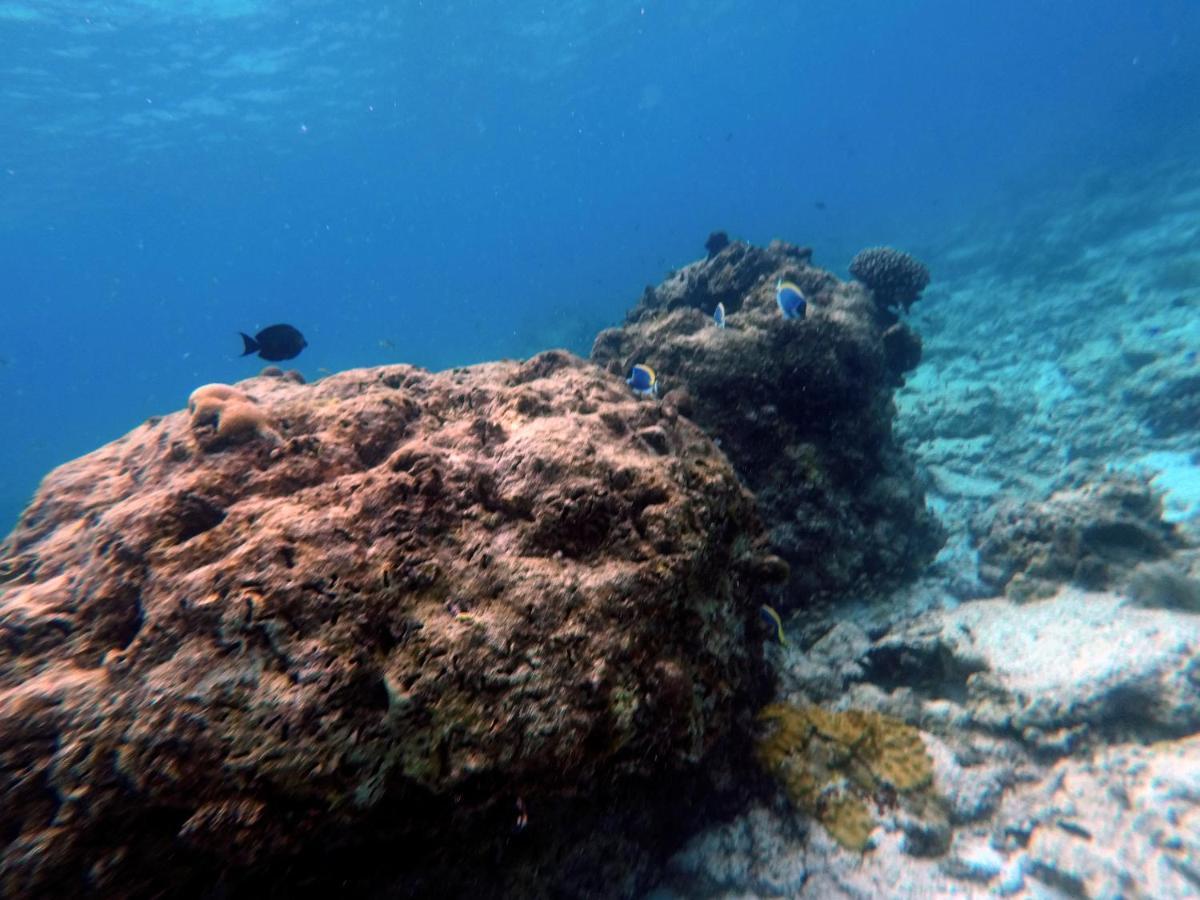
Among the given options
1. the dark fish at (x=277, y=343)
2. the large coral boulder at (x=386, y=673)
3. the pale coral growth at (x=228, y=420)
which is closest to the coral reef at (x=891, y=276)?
the large coral boulder at (x=386, y=673)

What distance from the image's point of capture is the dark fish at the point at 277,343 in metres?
6.44

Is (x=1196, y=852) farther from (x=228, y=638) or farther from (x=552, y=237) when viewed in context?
(x=552, y=237)

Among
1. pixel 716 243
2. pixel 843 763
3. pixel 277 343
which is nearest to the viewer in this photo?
pixel 843 763

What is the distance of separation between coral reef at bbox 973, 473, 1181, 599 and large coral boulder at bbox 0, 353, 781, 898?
14.9 feet

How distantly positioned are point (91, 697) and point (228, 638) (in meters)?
0.73

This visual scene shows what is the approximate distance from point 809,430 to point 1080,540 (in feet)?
10.3

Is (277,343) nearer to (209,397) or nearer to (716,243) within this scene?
(209,397)

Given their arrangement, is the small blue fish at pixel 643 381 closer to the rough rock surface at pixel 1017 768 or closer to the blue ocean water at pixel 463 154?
the rough rock surface at pixel 1017 768

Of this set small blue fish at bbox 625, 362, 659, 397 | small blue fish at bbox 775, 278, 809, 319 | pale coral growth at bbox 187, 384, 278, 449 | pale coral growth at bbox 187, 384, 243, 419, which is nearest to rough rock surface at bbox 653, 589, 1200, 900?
small blue fish at bbox 625, 362, 659, 397

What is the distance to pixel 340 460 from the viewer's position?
3.62 metres

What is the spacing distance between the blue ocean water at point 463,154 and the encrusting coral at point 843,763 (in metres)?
16.5

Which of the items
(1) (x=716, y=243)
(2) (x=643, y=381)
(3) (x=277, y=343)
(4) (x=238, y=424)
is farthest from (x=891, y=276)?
(4) (x=238, y=424)

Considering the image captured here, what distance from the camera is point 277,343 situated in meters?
6.48

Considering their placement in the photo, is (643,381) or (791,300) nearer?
(643,381)
